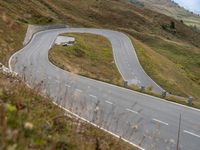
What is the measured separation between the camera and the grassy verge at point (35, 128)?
3.64 meters

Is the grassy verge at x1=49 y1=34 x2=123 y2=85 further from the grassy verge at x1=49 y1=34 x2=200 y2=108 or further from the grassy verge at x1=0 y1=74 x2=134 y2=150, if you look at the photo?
the grassy verge at x1=0 y1=74 x2=134 y2=150

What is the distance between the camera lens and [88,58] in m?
67.2

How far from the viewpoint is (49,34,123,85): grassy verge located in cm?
5719

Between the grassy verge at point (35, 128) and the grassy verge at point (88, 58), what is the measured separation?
44.5 metres

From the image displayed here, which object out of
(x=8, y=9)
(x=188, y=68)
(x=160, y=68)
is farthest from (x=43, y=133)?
(x=8, y=9)

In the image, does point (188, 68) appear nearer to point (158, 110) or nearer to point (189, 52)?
point (189, 52)

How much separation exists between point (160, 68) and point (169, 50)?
34.6m

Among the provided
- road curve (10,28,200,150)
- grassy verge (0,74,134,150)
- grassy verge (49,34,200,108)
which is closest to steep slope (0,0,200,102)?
grassy verge (49,34,200,108)

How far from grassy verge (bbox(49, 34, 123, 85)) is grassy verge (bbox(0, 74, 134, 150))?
4453cm

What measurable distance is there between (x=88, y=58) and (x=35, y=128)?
62.6 m

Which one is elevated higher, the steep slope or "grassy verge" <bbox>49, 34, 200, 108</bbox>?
"grassy verge" <bbox>49, 34, 200, 108</bbox>

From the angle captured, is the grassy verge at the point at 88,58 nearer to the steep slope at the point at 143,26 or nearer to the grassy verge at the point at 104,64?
the grassy verge at the point at 104,64

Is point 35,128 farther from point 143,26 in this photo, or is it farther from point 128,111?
point 143,26

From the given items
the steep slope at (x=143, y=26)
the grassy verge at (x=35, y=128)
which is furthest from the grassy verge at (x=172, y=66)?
the grassy verge at (x=35, y=128)
